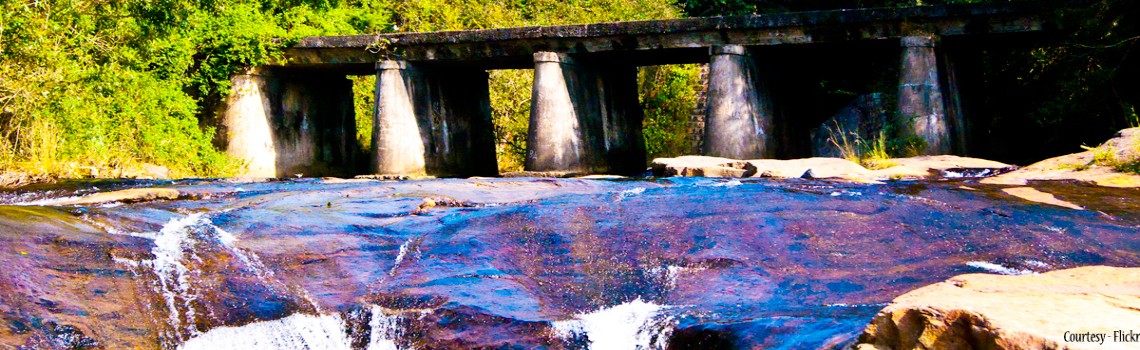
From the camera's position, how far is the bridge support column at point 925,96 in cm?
1747

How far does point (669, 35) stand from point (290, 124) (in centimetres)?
793

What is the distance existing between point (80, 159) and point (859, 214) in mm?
11149

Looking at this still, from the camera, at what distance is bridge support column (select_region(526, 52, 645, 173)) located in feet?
63.7

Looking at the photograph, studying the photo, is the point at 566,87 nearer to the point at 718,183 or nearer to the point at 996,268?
the point at 718,183

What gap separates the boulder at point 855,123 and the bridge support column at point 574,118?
6312mm

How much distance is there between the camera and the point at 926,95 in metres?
17.6

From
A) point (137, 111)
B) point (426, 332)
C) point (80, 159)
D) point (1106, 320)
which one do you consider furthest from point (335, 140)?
point (1106, 320)

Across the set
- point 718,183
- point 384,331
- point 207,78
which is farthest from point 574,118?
point 384,331

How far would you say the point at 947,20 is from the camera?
56.4 ft

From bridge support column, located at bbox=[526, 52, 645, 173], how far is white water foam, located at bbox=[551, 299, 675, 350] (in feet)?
38.4

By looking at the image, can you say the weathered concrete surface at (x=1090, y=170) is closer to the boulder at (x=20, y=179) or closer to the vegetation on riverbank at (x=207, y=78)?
the vegetation on riverbank at (x=207, y=78)

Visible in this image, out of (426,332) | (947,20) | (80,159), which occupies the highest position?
(947,20)

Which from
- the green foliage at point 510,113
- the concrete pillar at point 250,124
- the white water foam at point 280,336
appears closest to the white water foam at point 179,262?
the white water foam at point 280,336

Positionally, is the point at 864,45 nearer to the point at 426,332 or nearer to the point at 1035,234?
the point at 1035,234
